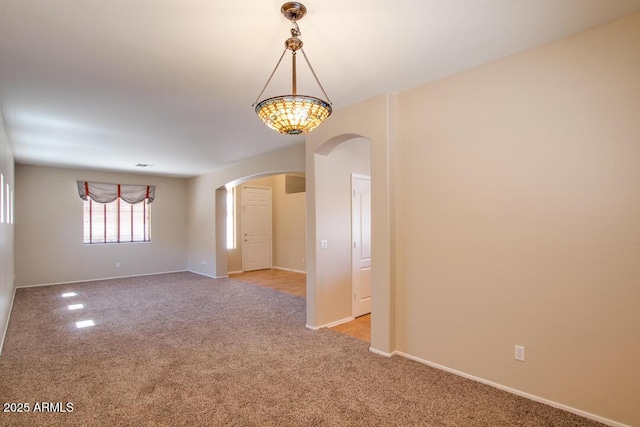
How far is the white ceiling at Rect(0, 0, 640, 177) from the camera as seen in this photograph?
202 cm

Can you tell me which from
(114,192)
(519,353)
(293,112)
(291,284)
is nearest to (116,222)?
(114,192)

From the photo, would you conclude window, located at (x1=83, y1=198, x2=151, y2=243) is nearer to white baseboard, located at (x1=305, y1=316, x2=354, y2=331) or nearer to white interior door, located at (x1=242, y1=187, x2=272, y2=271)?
white interior door, located at (x1=242, y1=187, x2=272, y2=271)

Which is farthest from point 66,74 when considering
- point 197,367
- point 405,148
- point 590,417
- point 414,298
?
point 590,417

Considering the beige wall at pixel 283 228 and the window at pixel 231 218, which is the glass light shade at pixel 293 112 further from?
the window at pixel 231 218

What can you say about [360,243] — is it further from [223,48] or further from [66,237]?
[66,237]

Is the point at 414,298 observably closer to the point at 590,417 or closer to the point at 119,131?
the point at 590,417

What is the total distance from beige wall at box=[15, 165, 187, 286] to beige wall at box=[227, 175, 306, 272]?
1.90m

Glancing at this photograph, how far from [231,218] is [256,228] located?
0.75 metres

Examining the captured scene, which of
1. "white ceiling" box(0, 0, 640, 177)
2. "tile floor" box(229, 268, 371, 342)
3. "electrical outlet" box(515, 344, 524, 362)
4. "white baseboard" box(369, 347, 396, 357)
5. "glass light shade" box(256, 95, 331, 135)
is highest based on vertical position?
"white ceiling" box(0, 0, 640, 177)

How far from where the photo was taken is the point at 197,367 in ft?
10.4

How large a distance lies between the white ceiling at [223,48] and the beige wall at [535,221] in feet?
0.95

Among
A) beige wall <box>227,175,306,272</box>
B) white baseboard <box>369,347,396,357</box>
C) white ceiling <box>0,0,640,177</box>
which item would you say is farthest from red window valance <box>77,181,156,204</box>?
white baseboard <box>369,347,396,357</box>

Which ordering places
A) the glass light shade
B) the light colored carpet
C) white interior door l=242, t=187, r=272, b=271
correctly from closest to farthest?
the glass light shade
the light colored carpet
white interior door l=242, t=187, r=272, b=271

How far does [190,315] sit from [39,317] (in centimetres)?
216
